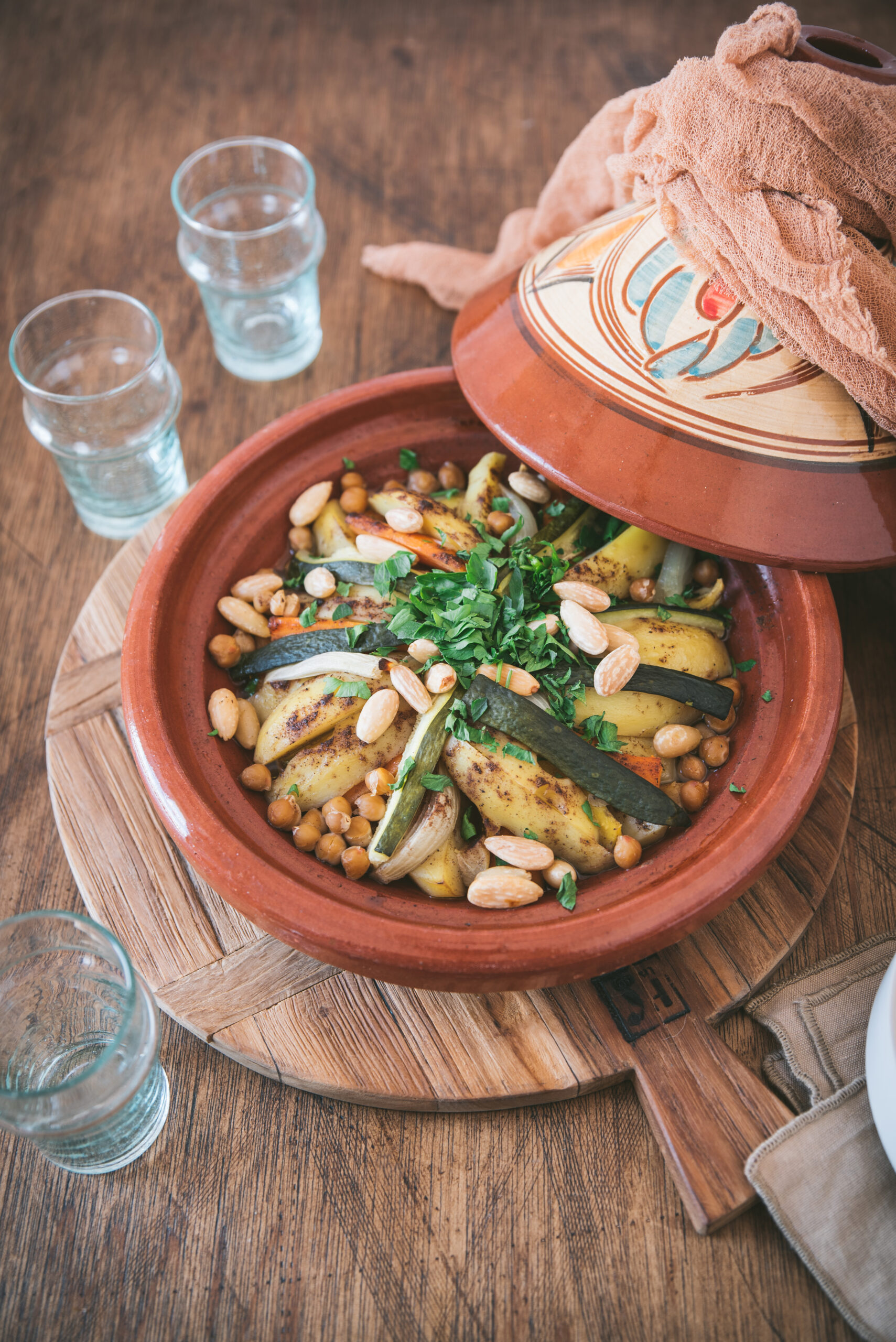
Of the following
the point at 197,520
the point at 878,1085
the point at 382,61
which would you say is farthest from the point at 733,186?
the point at 382,61

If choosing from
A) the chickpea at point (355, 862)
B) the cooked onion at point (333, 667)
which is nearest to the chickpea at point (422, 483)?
the cooked onion at point (333, 667)

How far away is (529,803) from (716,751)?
507mm

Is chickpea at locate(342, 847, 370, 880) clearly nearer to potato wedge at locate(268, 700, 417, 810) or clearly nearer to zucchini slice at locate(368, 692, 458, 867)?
zucchini slice at locate(368, 692, 458, 867)

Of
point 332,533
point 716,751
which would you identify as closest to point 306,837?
point 332,533

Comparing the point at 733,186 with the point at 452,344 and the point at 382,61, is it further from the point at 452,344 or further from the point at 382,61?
the point at 382,61

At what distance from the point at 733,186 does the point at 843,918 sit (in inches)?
72.5

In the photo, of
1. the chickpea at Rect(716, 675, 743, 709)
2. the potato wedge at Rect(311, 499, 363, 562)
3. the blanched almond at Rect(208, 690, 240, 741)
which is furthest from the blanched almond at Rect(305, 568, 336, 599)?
the chickpea at Rect(716, 675, 743, 709)

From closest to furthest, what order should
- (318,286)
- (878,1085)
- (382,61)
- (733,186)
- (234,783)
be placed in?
1. (878,1085)
2. (733,186)
3. (234,783)
4. (318,286)
5. (382,61)

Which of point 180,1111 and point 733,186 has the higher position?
point 733,186

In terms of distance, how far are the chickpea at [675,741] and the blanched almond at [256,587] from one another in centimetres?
111

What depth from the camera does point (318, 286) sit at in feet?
12.8

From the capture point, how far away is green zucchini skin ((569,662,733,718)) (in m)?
2.43

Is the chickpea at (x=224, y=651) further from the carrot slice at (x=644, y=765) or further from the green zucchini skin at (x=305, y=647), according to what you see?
the carrot slice at (x=644, y=765)

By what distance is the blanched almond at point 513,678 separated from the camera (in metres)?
2.35
